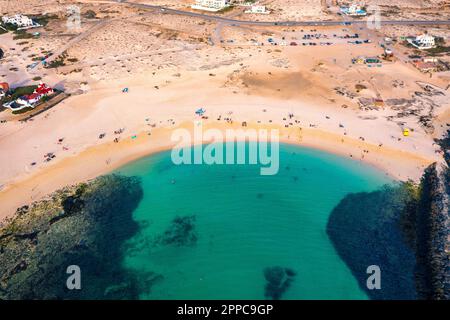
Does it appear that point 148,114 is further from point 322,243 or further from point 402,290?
point 402,290

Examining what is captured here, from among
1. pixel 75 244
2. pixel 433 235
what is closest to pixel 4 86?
pixel 75 244

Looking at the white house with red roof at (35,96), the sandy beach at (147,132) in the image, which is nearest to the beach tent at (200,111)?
the sandy beach at (147,132)

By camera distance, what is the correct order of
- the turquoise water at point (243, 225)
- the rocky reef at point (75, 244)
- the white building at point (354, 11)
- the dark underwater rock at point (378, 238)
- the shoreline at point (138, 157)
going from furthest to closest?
1. the white building at point (354, 11)
2. the shoreline at point (138, 157)
3. the turquoise water at point (243, 225)
4. the dark underwater rock at point (378, 238)
5. the rocky reef at point (75, 244)

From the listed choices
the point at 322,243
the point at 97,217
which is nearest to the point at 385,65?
the point at 322,243

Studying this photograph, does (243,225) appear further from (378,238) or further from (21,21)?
(21,21)

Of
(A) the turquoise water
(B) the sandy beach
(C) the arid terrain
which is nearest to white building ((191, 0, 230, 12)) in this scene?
(C) the arid terrain

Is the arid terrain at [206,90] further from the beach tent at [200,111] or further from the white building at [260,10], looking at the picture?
the white building at [260,10]

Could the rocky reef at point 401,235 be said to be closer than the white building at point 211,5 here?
Yes
